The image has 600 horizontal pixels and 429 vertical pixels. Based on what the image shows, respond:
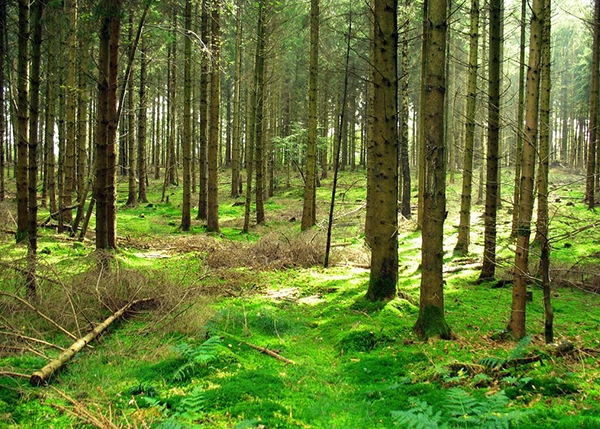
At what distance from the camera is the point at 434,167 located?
5168 millimetres

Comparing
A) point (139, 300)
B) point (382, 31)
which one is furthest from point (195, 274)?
point (382, 31)

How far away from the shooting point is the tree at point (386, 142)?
269 inches

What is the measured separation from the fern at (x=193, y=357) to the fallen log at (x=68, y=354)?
106 cm

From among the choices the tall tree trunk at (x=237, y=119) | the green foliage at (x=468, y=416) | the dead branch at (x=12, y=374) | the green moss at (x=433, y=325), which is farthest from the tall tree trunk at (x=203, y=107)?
the green foliage at (x=468, y=416)

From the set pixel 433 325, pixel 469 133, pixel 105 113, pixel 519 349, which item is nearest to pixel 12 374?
pixel 433 325

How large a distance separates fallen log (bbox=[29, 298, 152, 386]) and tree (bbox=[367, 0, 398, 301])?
13.1 ft

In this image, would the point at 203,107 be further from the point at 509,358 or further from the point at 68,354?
the point at 509,358

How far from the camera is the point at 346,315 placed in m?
6.64

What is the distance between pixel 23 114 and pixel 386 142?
574cm

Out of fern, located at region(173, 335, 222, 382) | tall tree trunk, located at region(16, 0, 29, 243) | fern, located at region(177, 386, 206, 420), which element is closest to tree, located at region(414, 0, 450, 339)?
fern, located at region(173, 335, 222, 382)

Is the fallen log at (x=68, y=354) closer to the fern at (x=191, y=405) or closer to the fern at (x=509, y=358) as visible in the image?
the fern at (x=191, y=405)

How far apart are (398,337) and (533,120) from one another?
3.24 m

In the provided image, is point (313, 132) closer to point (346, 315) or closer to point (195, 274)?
point (195, 274)

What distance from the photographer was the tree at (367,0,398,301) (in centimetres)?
683
